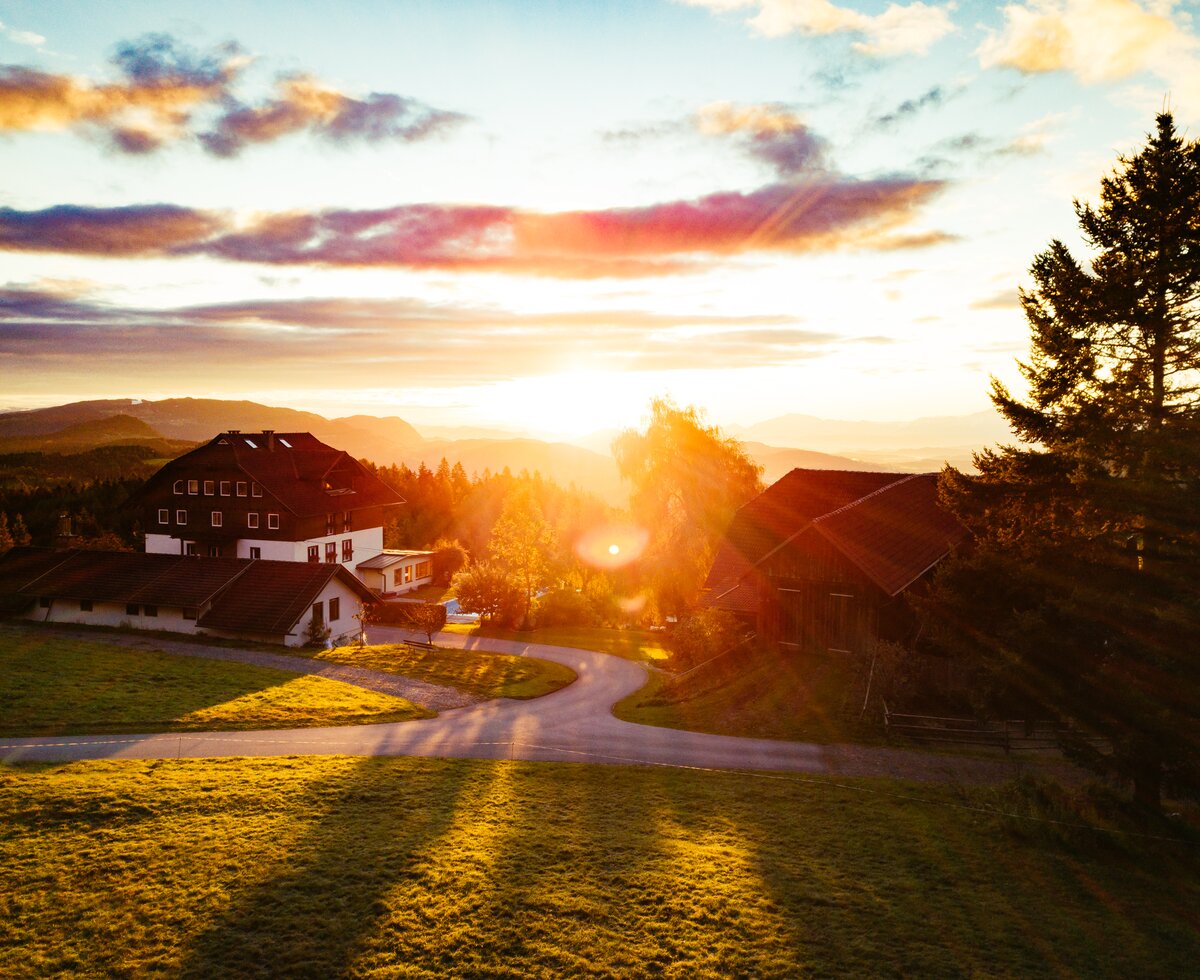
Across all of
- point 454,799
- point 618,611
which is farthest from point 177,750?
point 618,611

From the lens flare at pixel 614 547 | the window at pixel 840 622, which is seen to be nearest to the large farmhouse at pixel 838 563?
the window at pixel 840 622

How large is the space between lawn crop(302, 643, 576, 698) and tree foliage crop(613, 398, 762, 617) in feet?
55.2

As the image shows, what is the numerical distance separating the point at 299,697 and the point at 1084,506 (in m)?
26.7

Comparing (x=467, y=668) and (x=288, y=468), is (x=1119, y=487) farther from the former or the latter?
(x=288, y=468)

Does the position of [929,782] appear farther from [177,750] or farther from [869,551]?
[177,750]

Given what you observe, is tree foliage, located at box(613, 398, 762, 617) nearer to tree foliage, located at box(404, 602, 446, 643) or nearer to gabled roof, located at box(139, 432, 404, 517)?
tree foliage, located at box(404, 602, 446, 643)

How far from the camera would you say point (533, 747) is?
80.4ft

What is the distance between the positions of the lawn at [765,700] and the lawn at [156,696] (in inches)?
385

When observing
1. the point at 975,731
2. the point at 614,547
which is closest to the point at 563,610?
the point at 614,547

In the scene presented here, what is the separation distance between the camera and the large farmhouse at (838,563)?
103ft

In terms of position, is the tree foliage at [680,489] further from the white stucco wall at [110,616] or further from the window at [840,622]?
the white stucco wall at [110,616]

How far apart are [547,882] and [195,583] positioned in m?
37.5

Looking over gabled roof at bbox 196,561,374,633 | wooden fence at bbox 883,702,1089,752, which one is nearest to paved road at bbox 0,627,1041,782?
wooden fence at bbox 883,702,1089,752

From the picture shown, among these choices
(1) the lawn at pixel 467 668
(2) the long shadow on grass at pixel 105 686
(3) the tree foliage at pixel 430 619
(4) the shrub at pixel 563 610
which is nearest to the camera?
(2) the long shadow on grass at pixel 105 686
